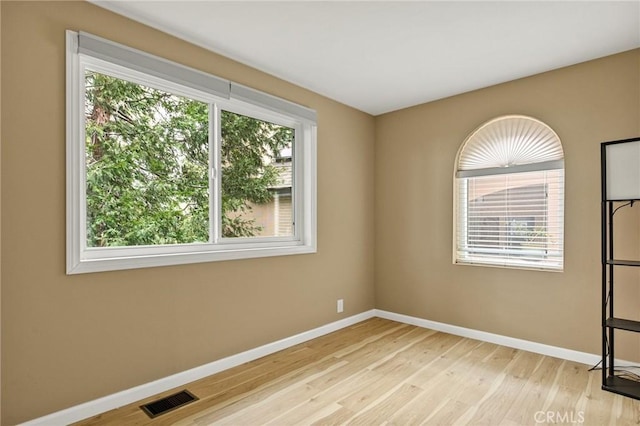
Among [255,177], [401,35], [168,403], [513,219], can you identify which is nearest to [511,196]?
[513,219]

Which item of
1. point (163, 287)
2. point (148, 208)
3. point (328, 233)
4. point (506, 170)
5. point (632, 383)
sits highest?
point (506, 170)

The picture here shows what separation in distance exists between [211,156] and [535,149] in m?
2.77

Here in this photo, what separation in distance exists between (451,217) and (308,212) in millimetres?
1466

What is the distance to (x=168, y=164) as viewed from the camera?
2531 mm

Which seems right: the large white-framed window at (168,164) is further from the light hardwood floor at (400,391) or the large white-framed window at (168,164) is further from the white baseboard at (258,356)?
the light hardwood floor at (400,391)

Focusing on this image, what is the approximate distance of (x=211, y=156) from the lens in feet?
9.00

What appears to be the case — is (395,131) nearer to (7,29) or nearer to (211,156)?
(211,156)

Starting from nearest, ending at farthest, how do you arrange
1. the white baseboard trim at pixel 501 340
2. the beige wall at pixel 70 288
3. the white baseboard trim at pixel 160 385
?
the beige wall at pixel 70 288
the white baseboard trim at pixel 160 385
the white baseboard trim at pixel 501 340

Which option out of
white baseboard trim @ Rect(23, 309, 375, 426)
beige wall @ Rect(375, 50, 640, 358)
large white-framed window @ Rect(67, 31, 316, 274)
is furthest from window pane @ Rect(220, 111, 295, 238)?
beige wall @ Rect(375, 50, 640, 358)

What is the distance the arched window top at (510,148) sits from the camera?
3.06m

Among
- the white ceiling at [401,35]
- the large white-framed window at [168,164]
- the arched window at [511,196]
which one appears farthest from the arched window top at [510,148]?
the large white-framed window at [168,164]

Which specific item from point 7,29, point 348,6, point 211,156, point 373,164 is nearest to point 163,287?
point 211,156

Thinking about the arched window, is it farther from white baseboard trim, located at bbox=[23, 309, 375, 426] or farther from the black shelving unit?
white baseboard trim, located at bbox=[23, 309, 375, 426]

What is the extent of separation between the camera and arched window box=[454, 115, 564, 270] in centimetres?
305
